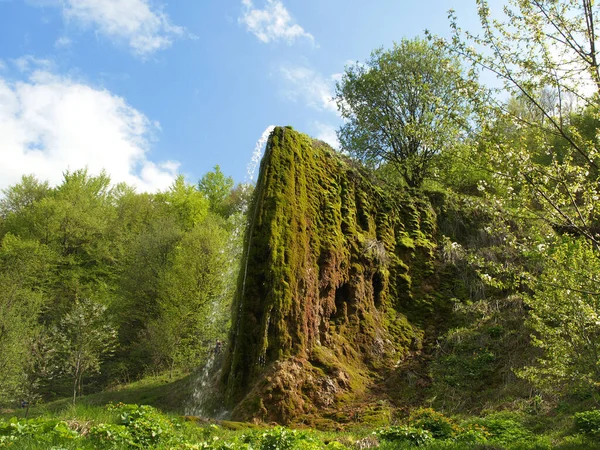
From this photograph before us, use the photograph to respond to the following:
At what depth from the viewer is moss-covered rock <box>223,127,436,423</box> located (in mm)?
9500

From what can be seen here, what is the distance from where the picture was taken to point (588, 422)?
7012mm

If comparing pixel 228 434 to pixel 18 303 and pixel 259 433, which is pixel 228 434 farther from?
pixel 18 303

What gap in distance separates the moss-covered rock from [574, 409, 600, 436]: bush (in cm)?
433

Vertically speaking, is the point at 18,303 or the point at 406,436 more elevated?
the point at 18,303

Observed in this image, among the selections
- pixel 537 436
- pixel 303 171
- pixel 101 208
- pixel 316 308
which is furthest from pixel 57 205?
pixel 537 436

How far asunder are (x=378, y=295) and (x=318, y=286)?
267cm

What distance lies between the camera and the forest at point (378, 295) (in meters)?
5.98

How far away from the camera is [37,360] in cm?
1997

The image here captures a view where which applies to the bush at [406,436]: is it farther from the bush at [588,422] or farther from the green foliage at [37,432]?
the green foliage at [37,432]

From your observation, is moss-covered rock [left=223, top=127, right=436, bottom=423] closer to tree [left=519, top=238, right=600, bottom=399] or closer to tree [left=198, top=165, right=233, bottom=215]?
tree [left=519, top=238, right=600, bottom=399]

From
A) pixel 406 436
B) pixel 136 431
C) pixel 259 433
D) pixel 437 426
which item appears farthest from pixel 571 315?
pixel 136 431

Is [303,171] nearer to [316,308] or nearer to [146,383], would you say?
[316,308]

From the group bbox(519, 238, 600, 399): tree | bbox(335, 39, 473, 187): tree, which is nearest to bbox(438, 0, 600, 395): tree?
bbox(519, 238, 600, 399): tree

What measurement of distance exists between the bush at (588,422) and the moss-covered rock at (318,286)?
4.33m
